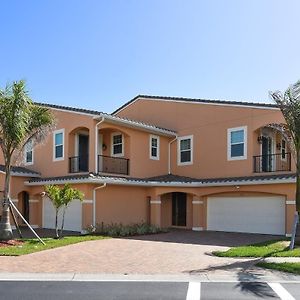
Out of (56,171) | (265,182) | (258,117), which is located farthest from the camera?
(56,171)

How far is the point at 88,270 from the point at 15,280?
2.01 meters

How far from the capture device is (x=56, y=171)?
25141mm

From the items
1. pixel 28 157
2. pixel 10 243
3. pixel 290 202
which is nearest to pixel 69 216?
pixel 28 157

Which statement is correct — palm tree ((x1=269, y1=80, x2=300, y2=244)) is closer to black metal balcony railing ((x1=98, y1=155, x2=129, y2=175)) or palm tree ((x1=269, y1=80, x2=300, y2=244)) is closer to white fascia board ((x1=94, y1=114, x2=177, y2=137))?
white fascia board ((x1=94, y1=114, x2=177, y2=137))

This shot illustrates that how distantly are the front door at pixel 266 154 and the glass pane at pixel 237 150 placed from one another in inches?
50.6

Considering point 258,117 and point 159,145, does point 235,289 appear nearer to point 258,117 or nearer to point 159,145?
point 258,117

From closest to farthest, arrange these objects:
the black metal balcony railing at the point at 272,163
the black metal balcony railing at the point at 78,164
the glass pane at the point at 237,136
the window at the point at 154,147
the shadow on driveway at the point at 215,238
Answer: the shadow on driveway at the point at 215,238, the black metal balcony railing at the point at 272,163, the glass pane at the point at 237,136, the black metal balcony railing at the point at 78,164, the window at the point at 154,147

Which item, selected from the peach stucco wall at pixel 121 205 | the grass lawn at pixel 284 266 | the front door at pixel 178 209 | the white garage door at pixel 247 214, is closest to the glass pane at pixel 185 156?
the front door at pixel 178 209

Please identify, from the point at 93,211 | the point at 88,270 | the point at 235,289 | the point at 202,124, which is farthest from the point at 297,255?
the point at 202,124

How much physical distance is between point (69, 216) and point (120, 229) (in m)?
3.91

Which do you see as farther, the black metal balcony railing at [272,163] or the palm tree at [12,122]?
the black metal balcony railing at [272,163]

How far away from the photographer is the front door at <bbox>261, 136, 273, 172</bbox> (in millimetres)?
23878

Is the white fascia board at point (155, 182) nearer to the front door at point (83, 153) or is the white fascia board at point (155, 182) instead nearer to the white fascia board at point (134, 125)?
the front door at point (83, 153)

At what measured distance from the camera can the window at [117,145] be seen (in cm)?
2550
